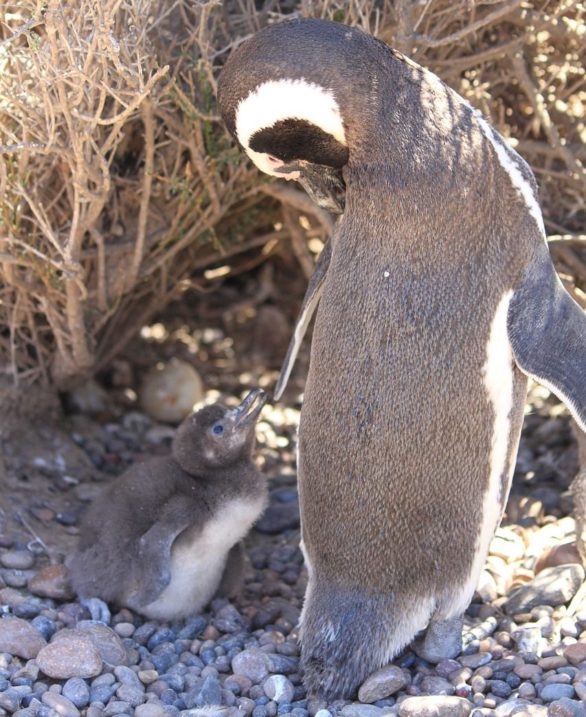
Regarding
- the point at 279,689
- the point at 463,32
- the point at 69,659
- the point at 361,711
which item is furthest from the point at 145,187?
the point at 361,711

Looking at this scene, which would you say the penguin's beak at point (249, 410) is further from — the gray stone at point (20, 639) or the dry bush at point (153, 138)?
the gray stone at point (20, 639)

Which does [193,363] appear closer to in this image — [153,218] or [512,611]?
[153,218]

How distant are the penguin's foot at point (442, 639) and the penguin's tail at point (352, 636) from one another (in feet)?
0.14

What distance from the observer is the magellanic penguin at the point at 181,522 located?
289 centimetres

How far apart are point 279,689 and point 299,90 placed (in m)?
1.37

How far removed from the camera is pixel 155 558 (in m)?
2.84

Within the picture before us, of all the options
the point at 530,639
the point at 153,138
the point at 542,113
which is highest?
the point at 542,113

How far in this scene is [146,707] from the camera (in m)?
2.37

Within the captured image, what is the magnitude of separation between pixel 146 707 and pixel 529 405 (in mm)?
2283

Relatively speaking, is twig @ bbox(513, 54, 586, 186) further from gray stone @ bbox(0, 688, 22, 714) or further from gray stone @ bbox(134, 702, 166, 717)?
gray stone @ bbox(0, 688, 22, 714)

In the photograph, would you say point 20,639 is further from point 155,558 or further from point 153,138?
point 153,138

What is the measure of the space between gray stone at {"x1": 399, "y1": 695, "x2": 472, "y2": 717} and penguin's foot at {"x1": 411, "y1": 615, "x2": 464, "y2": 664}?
295 mm

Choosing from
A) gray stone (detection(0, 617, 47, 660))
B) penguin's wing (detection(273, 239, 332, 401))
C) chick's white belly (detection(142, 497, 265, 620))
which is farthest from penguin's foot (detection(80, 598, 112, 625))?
penguin's wing (detection(273, 239, 332, 401))

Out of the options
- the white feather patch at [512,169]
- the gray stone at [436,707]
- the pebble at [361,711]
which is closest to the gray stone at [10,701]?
the pebble at [361,711]
